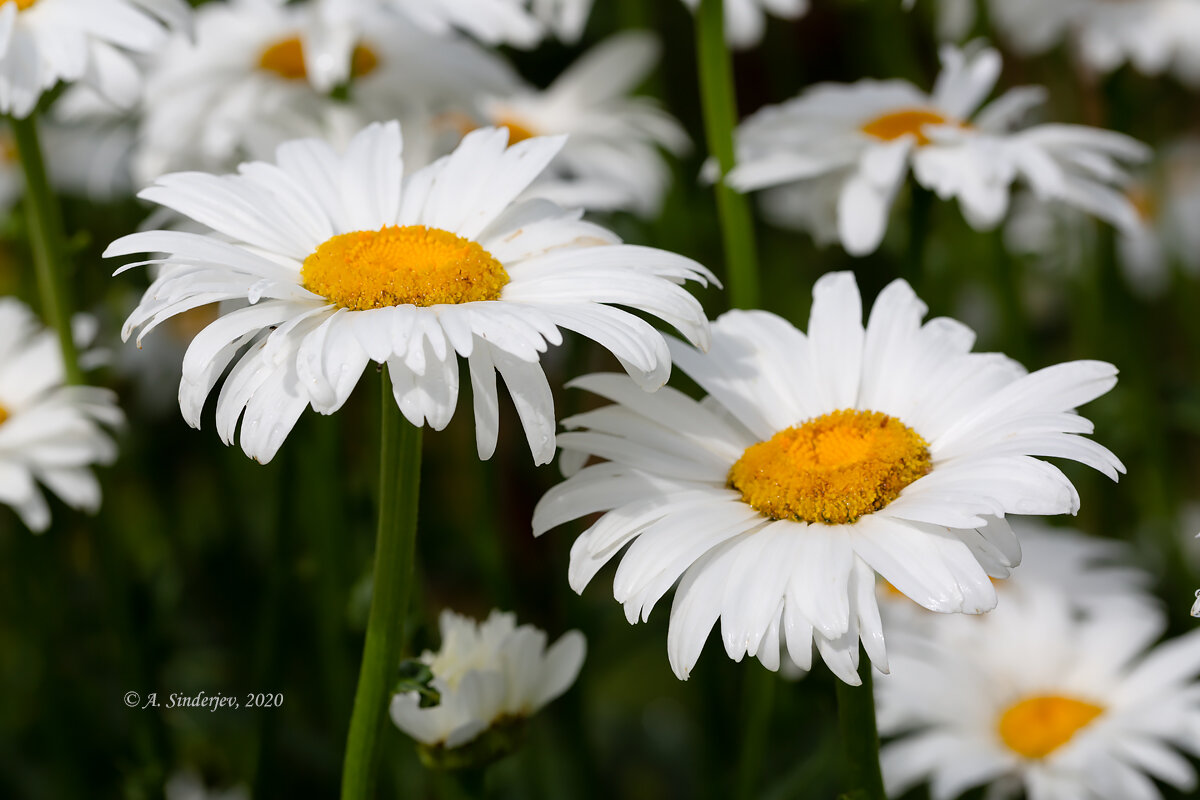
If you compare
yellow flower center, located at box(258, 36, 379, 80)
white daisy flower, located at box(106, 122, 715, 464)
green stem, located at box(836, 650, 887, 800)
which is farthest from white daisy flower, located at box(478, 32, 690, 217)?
green stem, located at box(836, 650, 887, 800)

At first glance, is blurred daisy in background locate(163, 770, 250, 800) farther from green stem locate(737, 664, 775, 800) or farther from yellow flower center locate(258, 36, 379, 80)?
yellow flower center locate(258, 36, 379, 80)

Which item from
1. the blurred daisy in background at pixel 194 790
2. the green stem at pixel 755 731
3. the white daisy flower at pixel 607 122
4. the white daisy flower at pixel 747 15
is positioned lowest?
the blurred daisy in background at pixel 194 790

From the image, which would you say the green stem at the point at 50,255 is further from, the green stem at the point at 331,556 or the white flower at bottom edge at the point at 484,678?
the white flower at bottom edge at the point at 484,678

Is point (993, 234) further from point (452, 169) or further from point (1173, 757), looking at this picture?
point (452, 169)

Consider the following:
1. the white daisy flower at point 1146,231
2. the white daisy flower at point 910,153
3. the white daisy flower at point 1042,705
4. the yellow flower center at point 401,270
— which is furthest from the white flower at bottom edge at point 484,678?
the white daisy flower at point 1146,231

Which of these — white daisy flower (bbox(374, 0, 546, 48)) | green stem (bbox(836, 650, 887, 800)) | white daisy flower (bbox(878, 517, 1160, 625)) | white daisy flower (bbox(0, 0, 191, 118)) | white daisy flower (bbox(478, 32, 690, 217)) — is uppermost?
white daisy flower (bbox(0, 0, 191, 118))

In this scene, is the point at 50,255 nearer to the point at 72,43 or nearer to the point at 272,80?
the point at 72,43

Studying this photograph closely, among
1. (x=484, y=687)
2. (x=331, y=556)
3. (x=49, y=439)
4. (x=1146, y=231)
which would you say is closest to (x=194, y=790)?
(x=331, y=556)
